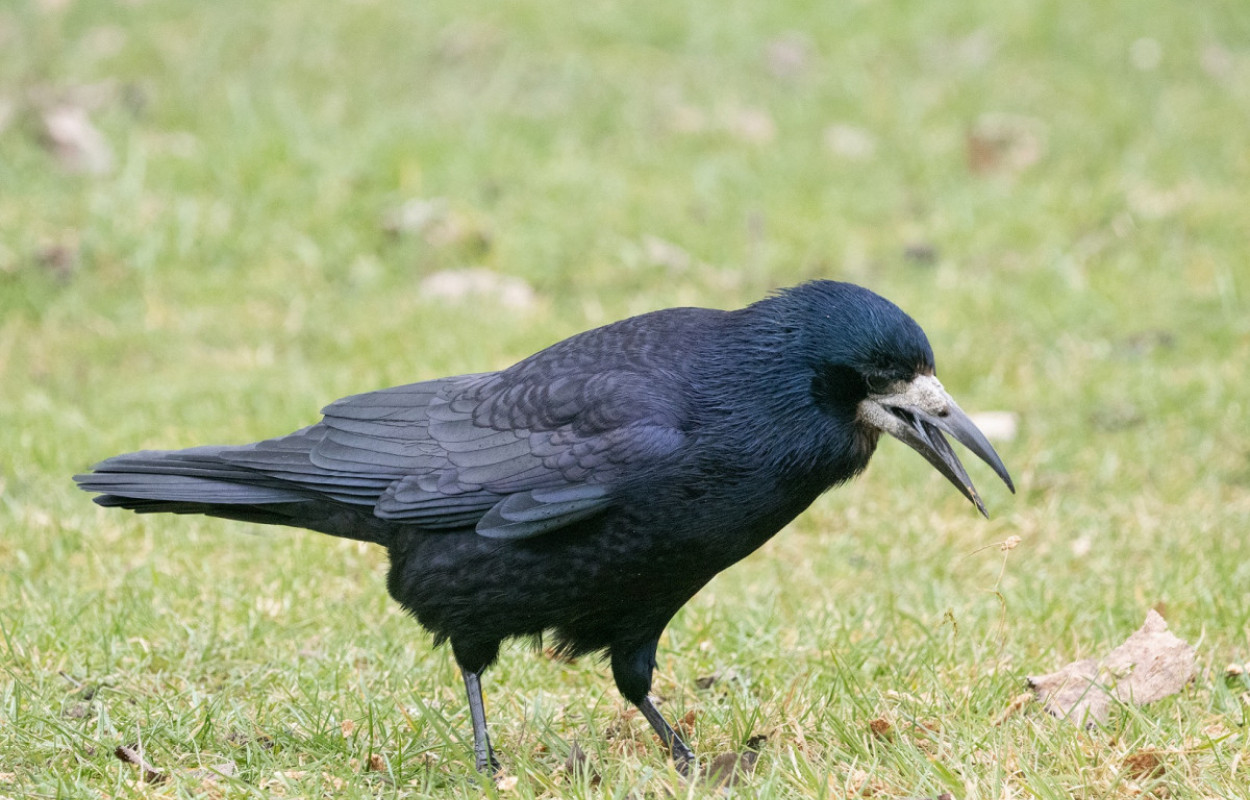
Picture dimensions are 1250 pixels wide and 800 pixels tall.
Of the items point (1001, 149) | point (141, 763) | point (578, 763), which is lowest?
point (578, 763)

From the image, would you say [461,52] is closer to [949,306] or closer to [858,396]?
[949,306]

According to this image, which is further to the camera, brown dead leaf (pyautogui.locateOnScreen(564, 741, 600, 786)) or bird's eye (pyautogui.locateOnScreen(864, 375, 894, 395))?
bird's eye (pyautogui.locateOnScreen(864, 375, 894, 395))

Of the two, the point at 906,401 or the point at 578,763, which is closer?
the point at 578,763

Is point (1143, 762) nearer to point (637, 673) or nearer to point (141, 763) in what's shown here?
point (637, 673)

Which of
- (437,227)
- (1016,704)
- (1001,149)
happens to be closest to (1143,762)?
(1016,704)

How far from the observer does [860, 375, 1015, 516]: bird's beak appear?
3.22m

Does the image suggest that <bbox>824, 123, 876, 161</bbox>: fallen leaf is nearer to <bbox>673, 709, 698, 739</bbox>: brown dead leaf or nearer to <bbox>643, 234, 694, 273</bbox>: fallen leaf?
<bbox>643, 234, 694, 273</bbox>: fallen leaf

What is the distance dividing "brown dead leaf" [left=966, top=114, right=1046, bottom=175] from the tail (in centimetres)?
532

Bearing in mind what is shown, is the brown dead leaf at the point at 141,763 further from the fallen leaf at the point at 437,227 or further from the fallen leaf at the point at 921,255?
the fallen leaf at the point at 921,255

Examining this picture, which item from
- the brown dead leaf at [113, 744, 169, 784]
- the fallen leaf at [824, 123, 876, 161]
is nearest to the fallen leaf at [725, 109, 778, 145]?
the fallen leaf at [824, 123, 876, 161]

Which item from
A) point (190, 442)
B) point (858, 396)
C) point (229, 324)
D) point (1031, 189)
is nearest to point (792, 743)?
point (858, 396)

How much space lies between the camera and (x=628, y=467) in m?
3.14

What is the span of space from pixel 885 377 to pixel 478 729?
1.18m

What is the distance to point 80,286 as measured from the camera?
6719 mm
